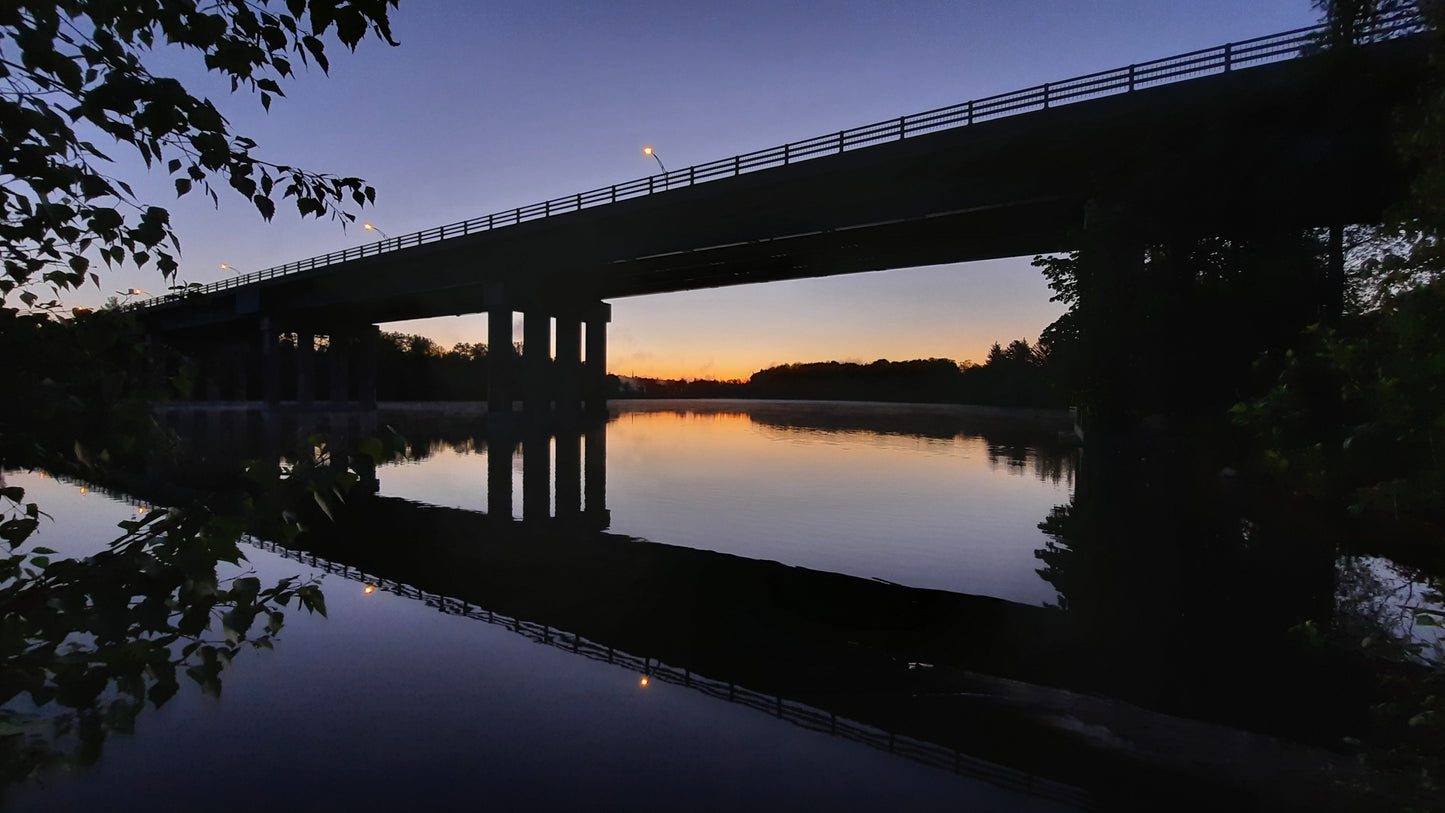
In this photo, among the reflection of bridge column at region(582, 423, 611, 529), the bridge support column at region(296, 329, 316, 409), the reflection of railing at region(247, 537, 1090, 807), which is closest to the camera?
the reflection of railing at region(247, 537, 1090, 807)

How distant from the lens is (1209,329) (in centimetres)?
2325

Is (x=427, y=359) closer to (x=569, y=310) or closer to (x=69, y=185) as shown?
(x=569, y=310)

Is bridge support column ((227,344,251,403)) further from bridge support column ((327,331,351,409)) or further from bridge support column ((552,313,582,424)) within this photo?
bridge support column ((552,313,582,424))

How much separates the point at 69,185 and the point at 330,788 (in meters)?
5.02

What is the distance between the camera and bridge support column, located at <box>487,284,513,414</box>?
54062 millimetres

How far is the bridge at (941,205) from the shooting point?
22.6 meters

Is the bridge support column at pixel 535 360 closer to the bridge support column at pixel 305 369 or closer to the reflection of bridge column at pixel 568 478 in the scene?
the reflection of bridge column at pixel 568 478

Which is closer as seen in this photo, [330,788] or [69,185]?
[69,185]

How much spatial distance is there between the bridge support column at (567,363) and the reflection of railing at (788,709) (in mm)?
52443

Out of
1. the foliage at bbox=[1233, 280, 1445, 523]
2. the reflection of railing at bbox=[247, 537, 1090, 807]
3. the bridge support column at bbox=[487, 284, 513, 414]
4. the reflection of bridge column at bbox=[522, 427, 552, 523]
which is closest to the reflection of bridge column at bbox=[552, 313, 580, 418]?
the bridge support column at bbox=[487, 284, 513, 414]

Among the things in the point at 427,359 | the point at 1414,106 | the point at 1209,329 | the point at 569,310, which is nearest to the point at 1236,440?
the point at 1209,329

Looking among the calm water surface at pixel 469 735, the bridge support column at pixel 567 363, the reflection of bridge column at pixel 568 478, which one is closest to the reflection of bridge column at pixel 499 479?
the reflection of bridge column at pixel 568 478

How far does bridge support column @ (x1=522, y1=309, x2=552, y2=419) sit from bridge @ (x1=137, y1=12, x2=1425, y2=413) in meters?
0.16

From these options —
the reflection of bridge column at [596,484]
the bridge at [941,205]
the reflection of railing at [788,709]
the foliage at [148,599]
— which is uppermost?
the bridge at [941,205]
